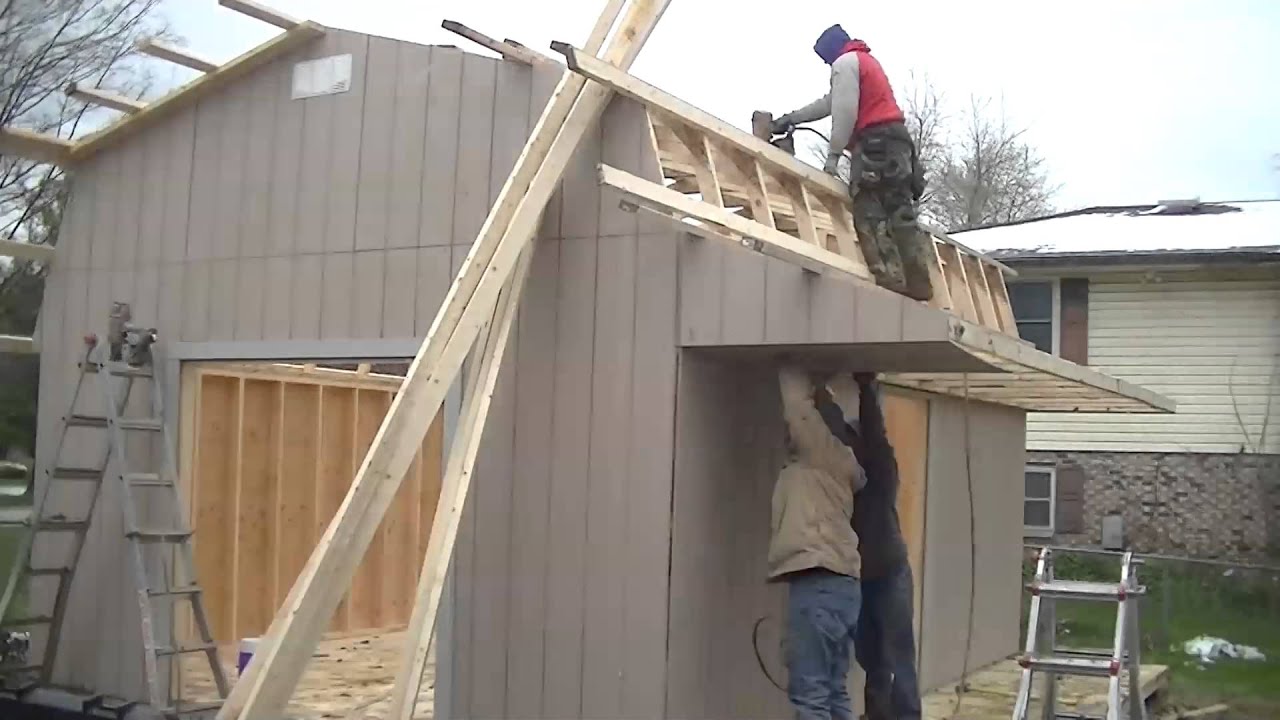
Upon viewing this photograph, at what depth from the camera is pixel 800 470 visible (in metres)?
5.90

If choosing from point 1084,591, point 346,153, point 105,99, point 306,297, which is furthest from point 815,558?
point 105,99

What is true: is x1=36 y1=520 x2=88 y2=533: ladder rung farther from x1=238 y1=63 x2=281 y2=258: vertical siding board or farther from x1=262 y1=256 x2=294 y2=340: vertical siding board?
x1=238 y1=63 x2=281 y2=258: vertical siding board

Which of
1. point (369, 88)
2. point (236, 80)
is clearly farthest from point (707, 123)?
point (236, 80)

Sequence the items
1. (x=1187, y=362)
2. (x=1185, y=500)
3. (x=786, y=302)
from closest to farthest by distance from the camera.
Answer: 1. (x=786, y=302)
2. (x=1185, y=500)
3. (x=1187, y=362)

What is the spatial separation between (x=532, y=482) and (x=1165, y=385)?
12824mm

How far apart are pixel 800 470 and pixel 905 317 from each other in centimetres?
82

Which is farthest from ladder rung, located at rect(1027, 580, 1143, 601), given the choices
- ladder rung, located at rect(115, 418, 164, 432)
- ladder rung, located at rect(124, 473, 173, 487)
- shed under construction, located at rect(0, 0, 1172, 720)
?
ladder rung, located at rect(115, 418, 164, 432)

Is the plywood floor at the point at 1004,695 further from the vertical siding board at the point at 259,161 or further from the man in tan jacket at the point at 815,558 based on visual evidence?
the vertical siding board at the point at 259,161

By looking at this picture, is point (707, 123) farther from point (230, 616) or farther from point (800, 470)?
point (230, 616)

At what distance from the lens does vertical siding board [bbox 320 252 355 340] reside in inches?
286

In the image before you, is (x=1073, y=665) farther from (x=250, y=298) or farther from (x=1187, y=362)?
(x=1187, y=362)

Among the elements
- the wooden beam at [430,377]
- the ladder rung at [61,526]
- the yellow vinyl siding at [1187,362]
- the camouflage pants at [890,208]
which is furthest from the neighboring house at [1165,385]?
the ladder rung at [61,526]

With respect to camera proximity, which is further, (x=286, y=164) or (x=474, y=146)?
(x=286, y=164)

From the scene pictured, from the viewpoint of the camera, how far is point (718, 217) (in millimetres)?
5750
